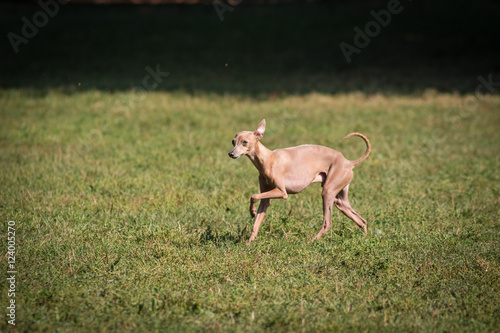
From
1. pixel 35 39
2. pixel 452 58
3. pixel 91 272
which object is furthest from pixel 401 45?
pixel 91 272

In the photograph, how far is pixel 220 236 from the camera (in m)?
6.58

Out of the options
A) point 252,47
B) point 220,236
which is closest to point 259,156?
point 220,236

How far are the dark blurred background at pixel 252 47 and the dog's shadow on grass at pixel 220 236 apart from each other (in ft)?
33.3

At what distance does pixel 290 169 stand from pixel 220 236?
1.20m

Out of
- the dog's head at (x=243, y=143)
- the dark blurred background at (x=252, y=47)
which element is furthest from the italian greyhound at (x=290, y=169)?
the dark blurred background at (x=252, y=47)

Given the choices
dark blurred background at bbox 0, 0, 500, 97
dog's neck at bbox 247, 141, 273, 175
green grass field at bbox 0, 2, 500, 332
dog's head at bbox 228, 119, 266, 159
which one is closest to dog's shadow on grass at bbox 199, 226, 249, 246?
green grass field at bbox 0, 2, 500, 332

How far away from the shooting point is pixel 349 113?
14266 millimetres

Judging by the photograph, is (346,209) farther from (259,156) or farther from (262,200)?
(259,156)

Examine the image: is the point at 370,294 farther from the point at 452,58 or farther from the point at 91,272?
the point at 452,58

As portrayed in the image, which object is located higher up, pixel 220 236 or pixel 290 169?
pixel 290 169

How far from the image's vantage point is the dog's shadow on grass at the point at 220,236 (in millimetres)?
6430

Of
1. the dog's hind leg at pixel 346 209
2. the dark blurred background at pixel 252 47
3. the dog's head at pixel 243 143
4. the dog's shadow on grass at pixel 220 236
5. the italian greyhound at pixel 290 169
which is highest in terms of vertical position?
the dark blurred background at pixel 252 47

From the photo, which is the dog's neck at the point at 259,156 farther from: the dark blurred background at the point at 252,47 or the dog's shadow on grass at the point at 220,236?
the dark blurred background at the point at 252,47

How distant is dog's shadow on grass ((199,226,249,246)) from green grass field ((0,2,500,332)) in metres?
0.03
